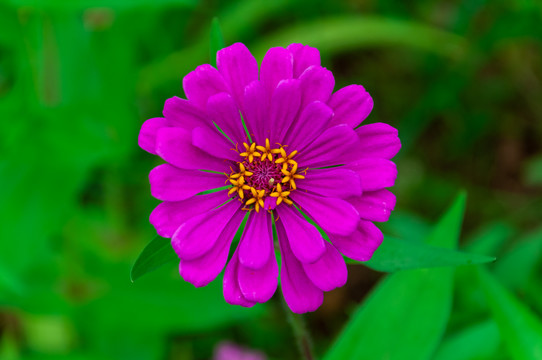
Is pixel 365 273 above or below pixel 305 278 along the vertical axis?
below

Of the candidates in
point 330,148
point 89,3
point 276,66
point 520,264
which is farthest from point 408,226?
point 89,3

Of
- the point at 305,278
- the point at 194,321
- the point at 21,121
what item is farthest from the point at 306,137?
the point at 21,121

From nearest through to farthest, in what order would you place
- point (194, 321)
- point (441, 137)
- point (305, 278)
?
point (305, 278) < point (194, 321) < point (441, 137)

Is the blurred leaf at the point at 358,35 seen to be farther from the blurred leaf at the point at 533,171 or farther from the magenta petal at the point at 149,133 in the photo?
the magenta petal at the point at 149,133

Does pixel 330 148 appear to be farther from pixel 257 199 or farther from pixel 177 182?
pixel 177 182

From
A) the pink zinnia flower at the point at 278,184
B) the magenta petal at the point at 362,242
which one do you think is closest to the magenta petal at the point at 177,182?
the pink zinnia flower at the point at 278,184

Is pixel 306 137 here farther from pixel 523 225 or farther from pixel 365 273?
pixel 523 225

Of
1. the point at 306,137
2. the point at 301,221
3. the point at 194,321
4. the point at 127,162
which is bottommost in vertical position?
the point at 194,321
